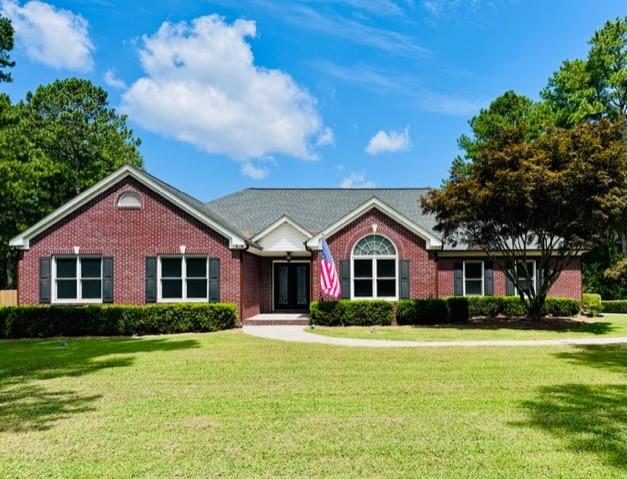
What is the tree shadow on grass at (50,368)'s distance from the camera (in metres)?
6.81

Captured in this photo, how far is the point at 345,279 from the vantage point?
20.4m

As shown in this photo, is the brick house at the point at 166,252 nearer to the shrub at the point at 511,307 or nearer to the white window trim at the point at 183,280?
the white window trim at the point at 183,280

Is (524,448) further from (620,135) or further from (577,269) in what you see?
(577,269)

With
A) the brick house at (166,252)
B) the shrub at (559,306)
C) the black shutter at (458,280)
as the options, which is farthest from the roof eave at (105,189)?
the shrub at (559,306)

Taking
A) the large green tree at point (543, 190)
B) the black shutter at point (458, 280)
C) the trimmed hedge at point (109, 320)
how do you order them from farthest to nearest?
the black shutter at point (458, 280) → the trimmed hedge at point (109, 320) → the large green tree at point (543, 190)

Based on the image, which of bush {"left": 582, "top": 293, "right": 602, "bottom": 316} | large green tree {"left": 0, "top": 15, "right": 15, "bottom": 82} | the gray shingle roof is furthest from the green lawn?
large green tree {"left": 0, "top": 15, "right": 15, "bottom": 82}

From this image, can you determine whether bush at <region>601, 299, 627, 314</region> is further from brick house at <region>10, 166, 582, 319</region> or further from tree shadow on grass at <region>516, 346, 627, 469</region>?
tree shadow on grass at <region>516, 346, 627, 469</region>

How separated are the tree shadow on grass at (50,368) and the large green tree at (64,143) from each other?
22970 millimetres

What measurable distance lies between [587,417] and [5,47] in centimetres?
3377

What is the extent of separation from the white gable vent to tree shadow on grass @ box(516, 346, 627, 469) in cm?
1641

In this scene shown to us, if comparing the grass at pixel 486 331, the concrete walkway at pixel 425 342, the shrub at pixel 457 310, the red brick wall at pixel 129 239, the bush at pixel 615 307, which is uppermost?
the red brick wall at pixel 129 239

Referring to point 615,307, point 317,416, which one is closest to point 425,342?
point 317,416

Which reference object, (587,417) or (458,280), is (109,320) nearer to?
(587,417)

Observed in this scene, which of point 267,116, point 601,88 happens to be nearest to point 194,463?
point 267,116
